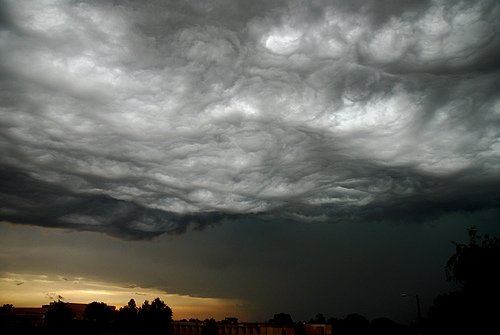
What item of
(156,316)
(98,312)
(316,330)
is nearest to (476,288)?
(316,330)

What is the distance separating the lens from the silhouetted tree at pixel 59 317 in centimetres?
11279

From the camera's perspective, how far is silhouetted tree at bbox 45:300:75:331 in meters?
113

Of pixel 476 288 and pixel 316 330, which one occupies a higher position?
pixel 476 288

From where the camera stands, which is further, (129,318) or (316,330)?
(129,318)

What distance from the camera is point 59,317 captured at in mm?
120125

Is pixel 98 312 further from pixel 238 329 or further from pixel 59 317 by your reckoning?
pixel 238 329

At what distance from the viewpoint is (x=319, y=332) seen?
312 feet

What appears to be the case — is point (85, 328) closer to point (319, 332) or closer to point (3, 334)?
point (3, 334)

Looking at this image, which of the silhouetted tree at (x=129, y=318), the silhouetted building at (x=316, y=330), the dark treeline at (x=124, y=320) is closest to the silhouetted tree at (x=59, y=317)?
the dark treeline at (x=124, y=320)

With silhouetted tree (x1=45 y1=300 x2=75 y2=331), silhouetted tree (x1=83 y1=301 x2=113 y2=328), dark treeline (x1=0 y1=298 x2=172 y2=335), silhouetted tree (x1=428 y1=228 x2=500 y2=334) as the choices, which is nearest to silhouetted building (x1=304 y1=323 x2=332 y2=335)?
silhouetted tree (x1=428 y1=228 x2=500 y2=334)

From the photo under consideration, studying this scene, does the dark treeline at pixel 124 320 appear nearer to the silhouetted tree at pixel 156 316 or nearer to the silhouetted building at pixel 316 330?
the silhouetted tree at pixel 156 316

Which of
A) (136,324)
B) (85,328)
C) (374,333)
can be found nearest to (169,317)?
(136,324)

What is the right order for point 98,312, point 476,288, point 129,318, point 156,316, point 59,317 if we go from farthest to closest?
point 98,312, point 129,318, point 156,316, point 59,317, point 476,288

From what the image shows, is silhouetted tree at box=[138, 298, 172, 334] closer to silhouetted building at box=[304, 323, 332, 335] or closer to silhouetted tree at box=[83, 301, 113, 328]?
silhouetted tree at box=[83, 301, 113, 328]
